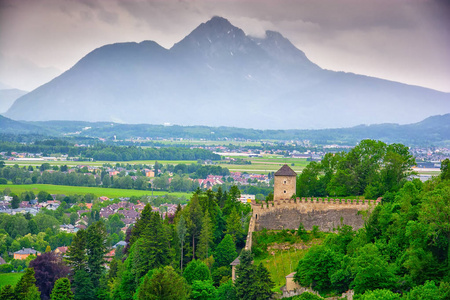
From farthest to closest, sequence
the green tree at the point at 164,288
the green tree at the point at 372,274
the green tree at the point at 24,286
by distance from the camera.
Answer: the green tree at the point at 24,286 → the green tree at the point at 164,288 → the green tree at the point at 372,274

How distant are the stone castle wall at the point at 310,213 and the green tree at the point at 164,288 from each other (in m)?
10.1

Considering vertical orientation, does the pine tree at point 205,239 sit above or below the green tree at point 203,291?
above

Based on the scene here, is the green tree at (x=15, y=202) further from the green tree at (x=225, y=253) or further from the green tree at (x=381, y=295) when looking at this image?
the green tree at (x=381, y=295)

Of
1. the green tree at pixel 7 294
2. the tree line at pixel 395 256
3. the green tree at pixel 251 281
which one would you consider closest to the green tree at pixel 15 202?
the green tree at pixel 7 294

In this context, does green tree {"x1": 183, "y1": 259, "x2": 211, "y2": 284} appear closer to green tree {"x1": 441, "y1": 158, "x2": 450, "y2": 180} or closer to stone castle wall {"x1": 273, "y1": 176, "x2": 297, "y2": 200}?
stone castle wall {"x1": 273, "y1": 176, "x2": 297, "y2": 200}

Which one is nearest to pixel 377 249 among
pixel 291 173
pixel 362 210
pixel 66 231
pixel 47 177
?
pixel 362 210

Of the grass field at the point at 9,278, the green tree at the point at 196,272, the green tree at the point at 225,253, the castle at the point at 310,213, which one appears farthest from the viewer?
the grass field at the point at 9,278

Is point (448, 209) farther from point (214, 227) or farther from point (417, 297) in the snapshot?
point (214, 227)

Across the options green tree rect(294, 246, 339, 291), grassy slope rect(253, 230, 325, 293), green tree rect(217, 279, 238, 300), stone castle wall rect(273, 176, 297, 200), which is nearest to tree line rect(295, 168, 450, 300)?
green tree rect(294, 246, 339, 291)

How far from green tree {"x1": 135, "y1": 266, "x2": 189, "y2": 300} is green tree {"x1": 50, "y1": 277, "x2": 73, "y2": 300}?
24.5 ft

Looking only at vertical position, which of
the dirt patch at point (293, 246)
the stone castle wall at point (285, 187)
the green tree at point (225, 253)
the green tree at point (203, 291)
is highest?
the stone castle wall at point (285, 187)

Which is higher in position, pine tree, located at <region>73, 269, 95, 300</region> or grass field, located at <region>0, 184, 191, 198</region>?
pine tree, located at <region>73, 269, 95, 300</region>

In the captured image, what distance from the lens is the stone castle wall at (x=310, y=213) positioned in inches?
2056

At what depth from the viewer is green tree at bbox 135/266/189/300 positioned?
44.2 metres
